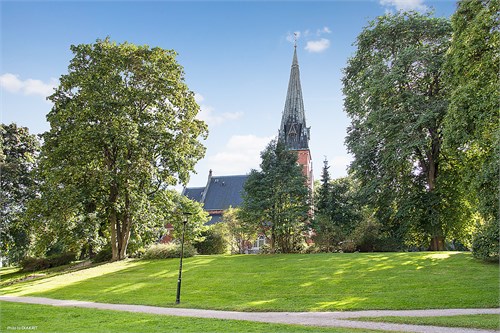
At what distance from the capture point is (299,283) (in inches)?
672

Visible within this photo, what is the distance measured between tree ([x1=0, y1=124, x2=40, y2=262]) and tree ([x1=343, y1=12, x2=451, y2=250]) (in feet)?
85.8

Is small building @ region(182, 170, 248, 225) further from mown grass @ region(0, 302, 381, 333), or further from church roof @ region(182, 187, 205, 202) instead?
mown grass @ region(0, 302, 381, 333)

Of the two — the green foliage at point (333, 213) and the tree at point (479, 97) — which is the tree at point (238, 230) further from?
the tree at point (479, 97)

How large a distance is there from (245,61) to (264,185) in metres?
12.9

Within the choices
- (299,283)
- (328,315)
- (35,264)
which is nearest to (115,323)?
(328,315)

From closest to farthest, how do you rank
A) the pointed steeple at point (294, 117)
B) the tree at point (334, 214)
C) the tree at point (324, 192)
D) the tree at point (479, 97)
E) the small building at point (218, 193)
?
the tree at point (479, 97) < the tree at point (334, 214) < the tree at point (324, 192) < the pointed steeple at point (294, 117) < the small building at point (218, 193)

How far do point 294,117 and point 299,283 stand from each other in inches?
1431

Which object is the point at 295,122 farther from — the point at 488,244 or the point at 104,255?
the point at 488,244

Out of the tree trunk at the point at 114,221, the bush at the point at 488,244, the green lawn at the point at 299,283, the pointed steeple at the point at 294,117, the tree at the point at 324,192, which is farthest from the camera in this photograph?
the pointed steeple at the point at 294,117

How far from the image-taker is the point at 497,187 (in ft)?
53.4

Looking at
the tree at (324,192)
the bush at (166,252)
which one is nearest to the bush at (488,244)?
the tree at (324,192)

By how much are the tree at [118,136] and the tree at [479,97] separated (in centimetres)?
1792

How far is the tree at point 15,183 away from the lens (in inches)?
1183

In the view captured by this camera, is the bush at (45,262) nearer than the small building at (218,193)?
Yes
